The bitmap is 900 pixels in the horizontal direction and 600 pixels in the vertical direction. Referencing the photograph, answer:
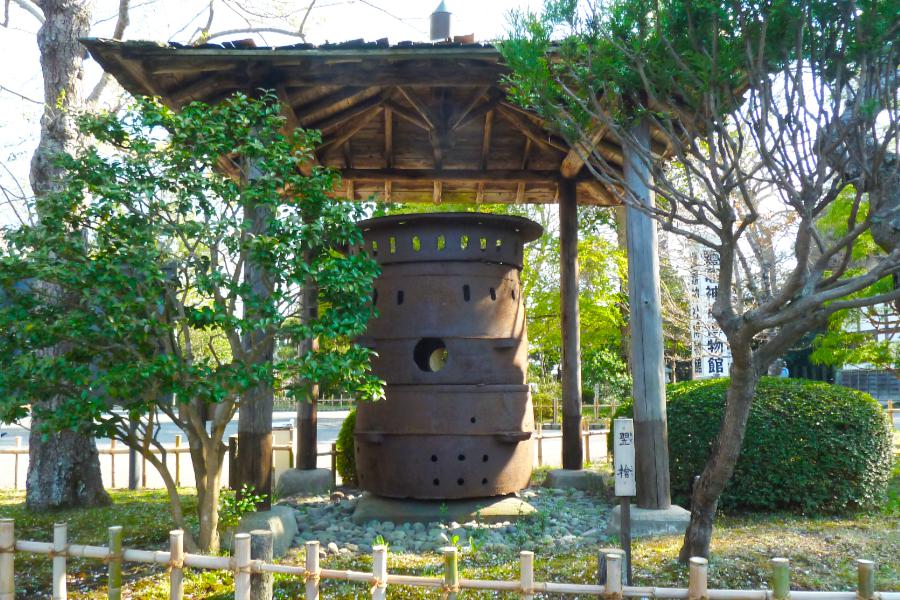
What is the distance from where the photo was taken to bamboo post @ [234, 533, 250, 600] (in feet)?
13.3

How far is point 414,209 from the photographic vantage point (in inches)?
661

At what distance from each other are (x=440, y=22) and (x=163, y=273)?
16.7 feet

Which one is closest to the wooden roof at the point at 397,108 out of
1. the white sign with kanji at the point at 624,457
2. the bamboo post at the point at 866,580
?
the white sign with kanji at the point at 624,457

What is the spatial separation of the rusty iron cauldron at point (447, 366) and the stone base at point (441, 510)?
138 millimetres

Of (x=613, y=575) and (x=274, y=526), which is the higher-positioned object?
(x=613, y=575)

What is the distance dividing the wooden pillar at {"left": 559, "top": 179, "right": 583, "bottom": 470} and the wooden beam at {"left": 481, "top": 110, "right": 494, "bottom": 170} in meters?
1.06

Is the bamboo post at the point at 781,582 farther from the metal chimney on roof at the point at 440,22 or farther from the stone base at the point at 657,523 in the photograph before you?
the metal chimney on roof at the point at 440,22

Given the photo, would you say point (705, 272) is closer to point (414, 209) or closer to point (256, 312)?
point (414, 209)

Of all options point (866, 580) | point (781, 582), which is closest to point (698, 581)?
point (781, 582)

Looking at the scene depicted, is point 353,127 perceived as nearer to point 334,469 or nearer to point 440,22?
point 440,22

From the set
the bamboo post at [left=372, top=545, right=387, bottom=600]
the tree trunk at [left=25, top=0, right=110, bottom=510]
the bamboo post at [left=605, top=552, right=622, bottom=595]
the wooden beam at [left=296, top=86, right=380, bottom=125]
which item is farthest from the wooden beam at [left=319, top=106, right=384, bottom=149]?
the bamboo post at [left=605, top=552, right=622, bottom=595]

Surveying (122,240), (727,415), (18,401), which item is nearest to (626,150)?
(727,415)

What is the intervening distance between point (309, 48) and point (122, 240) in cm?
231

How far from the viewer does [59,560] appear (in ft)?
14.7
